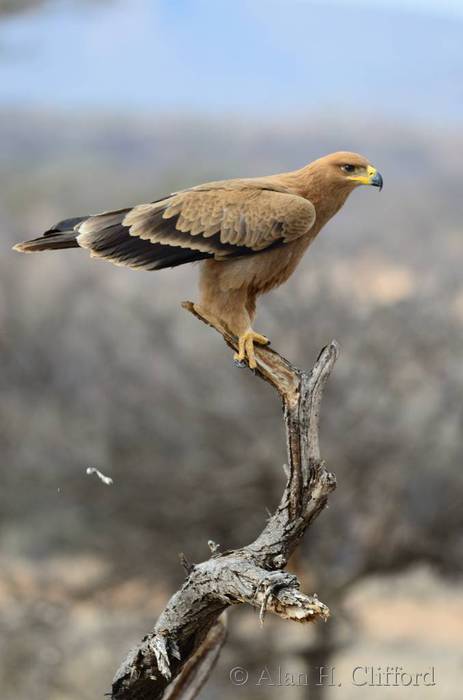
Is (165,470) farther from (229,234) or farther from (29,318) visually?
(229,234)

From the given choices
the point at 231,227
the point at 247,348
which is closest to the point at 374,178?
the point at 231,227

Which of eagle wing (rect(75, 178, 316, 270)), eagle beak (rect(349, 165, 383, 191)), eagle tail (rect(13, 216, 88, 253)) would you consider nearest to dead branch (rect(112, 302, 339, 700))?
eagle wing (rect(75, 178, 316, 270))

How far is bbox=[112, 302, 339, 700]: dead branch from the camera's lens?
145 inches

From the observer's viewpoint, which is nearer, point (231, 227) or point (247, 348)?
point (231, 227)

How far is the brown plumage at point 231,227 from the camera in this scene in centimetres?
378

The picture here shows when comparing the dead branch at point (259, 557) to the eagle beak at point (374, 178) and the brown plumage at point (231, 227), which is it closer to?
the brown plumage at point (231, 227)

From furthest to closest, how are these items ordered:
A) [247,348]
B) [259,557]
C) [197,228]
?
[247,348] → [197,228] → [259,557]

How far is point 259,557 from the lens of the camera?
146 inches

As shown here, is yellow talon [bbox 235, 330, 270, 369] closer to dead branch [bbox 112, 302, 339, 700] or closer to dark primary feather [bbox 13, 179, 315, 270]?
dead branch [bbox 112, 302, 339, 700]

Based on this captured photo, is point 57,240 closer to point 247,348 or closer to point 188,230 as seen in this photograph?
point 188,230

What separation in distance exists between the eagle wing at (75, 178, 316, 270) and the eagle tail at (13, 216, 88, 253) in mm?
38

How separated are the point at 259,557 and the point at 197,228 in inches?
48.5

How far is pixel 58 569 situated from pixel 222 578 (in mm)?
9327

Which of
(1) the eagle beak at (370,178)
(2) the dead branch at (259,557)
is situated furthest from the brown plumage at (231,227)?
(2) the dead branch at (259,557)
